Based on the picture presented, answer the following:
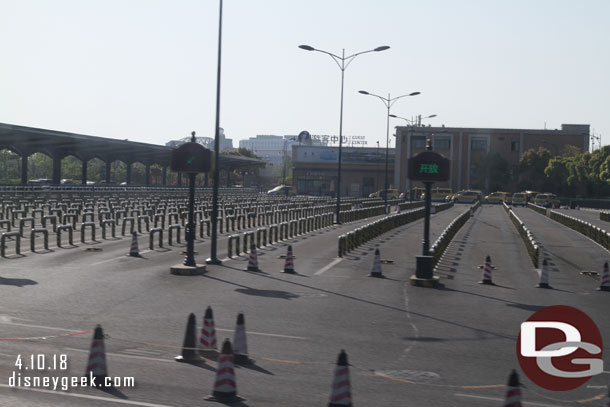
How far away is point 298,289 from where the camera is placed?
18.1m

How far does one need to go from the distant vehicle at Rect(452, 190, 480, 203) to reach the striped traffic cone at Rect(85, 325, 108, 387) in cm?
10182

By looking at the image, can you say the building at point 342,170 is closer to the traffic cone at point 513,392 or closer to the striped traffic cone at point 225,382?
the striped traffic cone at point 225,382

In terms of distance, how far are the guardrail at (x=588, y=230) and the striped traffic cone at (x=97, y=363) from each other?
28.4 m

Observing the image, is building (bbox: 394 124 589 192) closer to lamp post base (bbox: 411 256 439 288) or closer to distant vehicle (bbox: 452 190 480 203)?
distant vehicle (bbox: 452 190 480 203)

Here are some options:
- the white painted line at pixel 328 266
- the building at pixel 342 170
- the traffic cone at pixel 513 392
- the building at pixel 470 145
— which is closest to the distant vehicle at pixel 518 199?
the building at pixel 470 145

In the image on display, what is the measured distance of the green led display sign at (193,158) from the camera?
806 inches

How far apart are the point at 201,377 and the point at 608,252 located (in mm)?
26567

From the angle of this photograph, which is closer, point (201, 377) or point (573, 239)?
point (201, 377)

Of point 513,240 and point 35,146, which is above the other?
point 35,146

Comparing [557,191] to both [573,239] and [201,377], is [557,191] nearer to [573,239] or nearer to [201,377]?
[573,239]

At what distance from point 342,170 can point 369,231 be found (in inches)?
4256

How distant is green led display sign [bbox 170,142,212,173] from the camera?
2048cm

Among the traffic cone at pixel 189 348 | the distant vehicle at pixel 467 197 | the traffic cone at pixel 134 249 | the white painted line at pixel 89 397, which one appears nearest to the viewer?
the white painted line at pixel 89 397

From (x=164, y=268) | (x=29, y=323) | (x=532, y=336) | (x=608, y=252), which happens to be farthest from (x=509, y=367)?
(x=608, y=252)
